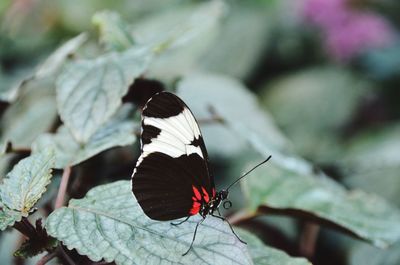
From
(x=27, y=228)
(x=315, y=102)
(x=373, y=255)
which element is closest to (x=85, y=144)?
(x=27, y=228)

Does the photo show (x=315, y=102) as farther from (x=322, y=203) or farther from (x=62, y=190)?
(x=62, y=190)

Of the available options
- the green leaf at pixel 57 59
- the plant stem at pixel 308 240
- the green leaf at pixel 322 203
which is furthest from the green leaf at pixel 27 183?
the plant stem at pixel 308 240

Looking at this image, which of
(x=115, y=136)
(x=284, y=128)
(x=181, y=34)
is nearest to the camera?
(x=115, y=136)

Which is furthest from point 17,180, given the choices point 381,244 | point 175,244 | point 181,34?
point 381,244

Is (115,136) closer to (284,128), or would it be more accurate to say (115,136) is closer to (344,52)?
(284,128)

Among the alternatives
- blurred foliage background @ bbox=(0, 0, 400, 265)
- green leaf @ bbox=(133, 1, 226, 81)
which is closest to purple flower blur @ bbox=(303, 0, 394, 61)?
blurred foliage background @ bbox=(0, 0, 400, 265)

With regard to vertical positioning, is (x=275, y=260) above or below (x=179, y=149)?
below

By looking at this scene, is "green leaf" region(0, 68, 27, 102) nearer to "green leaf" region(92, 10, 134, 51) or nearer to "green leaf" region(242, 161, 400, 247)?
"green leaf" region(92, 10, 134, 51)
